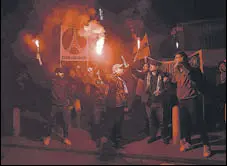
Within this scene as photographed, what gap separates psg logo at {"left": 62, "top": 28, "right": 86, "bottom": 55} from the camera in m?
5.56

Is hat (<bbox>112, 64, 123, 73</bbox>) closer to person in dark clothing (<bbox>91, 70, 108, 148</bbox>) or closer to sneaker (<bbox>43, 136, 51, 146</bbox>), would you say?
person in dark clothing (<bbox>91, 70, 108, 148</bbox>)

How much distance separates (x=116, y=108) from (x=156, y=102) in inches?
30.1

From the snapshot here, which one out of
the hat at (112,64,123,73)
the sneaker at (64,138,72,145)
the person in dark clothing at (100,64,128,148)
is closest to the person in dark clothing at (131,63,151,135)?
the person in dark clothing at (100,64,128,148)

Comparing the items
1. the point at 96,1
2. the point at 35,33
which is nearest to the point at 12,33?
the point at 35,33

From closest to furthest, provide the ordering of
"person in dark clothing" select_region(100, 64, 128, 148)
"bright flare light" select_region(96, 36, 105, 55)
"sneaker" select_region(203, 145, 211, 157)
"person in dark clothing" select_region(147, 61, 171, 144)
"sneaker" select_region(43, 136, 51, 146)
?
"sneaker" select_region(203, 145, 211, 157) < "person in dark clothing" select_region(147, 61, 171, 144) < "person in dark clothing" select_region(100, 64, 128, 148) < "bright flare light" select_region(96, 36, 105, 55) < "sneaker" select_region(43, 136, 51, 146)

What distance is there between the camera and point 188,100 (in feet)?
16.3

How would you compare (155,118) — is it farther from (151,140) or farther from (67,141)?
(67,141)

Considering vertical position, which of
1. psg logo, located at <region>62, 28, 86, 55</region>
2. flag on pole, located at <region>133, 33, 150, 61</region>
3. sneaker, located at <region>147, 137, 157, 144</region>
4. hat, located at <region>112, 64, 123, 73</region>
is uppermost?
psg logo, located at <region>62, 28, 86, 55</region>

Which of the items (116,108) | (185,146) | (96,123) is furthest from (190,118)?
(96,123)

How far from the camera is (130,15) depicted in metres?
5.27

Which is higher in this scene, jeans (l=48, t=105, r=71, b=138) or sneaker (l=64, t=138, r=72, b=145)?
jeans (l=48, t=105, r=71, b=138)

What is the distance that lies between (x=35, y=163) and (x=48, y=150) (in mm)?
346

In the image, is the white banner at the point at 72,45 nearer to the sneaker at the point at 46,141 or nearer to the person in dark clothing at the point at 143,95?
the person in dark clothing at the point at 143,95

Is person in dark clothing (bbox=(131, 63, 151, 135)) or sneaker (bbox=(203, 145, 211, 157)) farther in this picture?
person in dark clothing (bbox=(131, 63, 151, 135))
